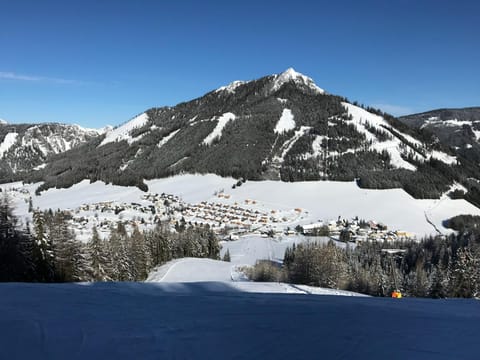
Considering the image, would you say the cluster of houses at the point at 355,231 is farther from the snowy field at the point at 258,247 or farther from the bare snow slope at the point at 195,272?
the bare snow slope at the point at 195,272

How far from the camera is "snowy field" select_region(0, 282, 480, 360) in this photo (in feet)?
23.7

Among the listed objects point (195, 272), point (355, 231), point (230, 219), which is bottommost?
point (355, 231)

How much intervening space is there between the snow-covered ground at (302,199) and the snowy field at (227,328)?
113628 millimetres

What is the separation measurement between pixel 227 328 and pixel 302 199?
15002 centimetres

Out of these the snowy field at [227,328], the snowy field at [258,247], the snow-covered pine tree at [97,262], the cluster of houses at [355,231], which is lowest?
the snowy field at [258,247]

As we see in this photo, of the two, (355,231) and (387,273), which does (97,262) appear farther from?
(355,231)

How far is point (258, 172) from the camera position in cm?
18638

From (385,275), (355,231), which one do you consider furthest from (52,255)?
(355,231)

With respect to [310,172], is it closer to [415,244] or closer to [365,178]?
[365,178]

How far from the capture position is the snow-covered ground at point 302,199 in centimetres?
13088

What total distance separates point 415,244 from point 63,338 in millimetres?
97043

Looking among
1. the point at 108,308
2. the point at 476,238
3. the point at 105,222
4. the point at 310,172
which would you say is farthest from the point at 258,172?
the point at 108,308

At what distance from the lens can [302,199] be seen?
156250 millimetres

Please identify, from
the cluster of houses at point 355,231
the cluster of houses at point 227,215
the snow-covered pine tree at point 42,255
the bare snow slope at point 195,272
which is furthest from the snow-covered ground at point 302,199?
the snow-covered pine tree at point 42,255
